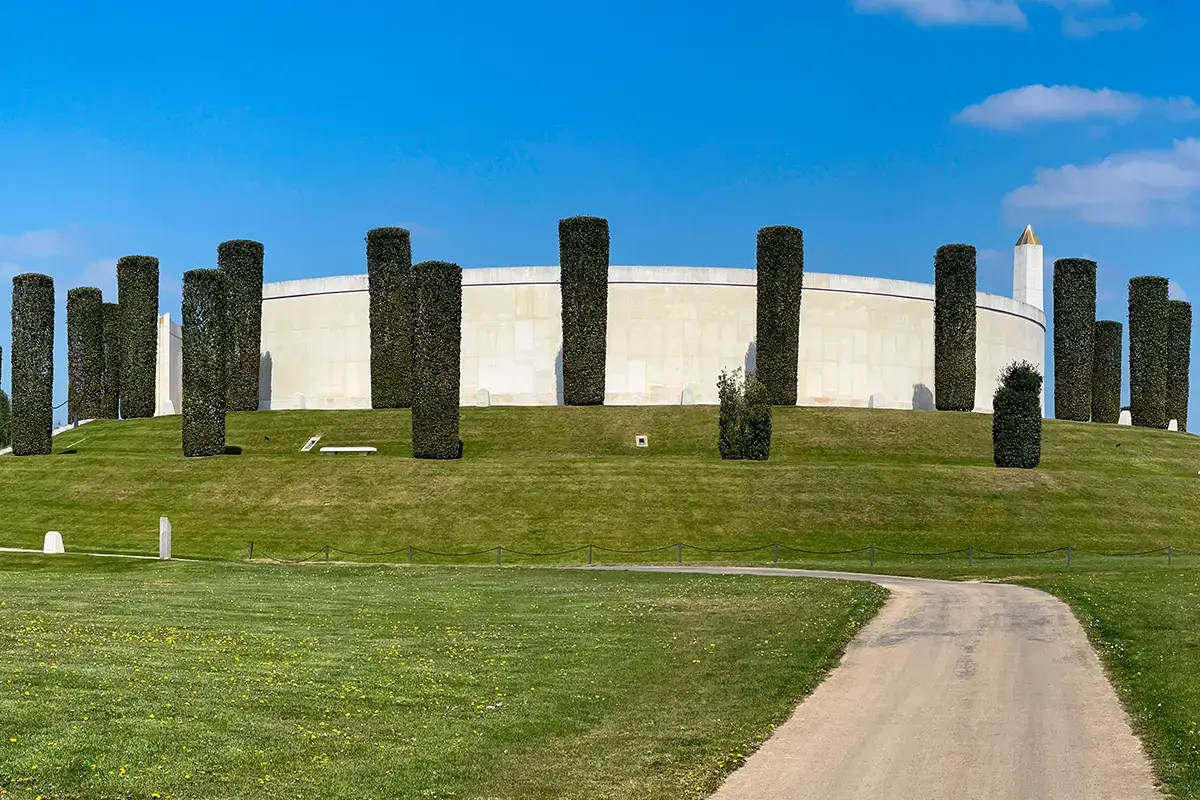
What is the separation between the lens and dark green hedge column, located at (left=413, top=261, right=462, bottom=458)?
5534cm

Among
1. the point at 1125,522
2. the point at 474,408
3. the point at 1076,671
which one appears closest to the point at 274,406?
the point at 474,408

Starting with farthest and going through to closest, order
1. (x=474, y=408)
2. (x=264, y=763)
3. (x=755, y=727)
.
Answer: (x=474, y=408) < (x=755, y=727) < (x=264, y=763)

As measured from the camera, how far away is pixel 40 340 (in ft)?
202

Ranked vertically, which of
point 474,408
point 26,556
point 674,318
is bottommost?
point 26,556

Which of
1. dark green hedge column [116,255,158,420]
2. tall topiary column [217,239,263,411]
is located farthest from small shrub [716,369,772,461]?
dark green hedge column [116,255,158,420]

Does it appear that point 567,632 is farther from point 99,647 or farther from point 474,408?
point 474,408

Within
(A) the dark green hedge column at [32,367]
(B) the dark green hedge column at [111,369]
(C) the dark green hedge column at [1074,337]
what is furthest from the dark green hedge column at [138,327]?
(C) the dark green hedge column at [1074,337]

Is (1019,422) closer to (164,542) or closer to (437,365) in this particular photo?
(437,365)

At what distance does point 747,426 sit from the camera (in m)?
55.2

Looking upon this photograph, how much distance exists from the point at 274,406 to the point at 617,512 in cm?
4031

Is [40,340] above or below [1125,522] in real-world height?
above

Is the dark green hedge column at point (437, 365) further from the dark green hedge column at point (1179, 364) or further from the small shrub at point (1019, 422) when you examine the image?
the dark green hedge column at point (1179, 364)

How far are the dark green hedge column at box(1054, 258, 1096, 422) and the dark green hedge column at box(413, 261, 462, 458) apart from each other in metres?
39.5

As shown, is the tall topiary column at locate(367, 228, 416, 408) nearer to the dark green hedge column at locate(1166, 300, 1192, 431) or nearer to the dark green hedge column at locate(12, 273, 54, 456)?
the dark green hedge column at locate(12, 273, 54, 456)
